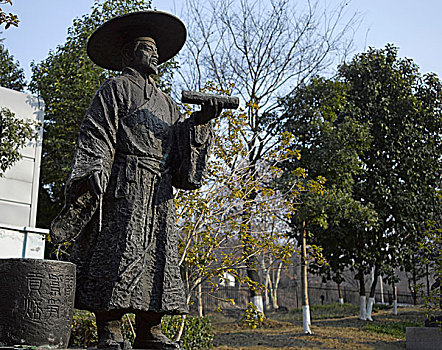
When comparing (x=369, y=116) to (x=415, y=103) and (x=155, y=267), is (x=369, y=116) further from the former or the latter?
(x=155, y=267)

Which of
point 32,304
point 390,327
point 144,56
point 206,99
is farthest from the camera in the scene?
point 390,327

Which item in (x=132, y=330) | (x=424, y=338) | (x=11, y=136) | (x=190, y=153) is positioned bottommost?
(x=424, y=338)

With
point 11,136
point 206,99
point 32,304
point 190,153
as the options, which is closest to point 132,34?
point 206,99

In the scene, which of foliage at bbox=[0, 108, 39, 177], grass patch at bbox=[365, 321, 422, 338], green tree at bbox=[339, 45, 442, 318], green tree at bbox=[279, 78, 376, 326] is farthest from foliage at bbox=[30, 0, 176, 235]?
grass patch at bbox=[365, 321, 422, 338]

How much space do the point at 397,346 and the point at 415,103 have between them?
24.5 feet

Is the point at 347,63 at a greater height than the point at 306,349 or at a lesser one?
greater

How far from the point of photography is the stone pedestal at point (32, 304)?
3.09m

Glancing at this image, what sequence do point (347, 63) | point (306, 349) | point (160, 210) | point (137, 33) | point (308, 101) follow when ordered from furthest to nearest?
point (347, 63), point (308, 101), point (306, 349), point (137, 33), point (160, 210)

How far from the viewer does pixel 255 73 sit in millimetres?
16859

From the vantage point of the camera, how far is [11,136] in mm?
12648

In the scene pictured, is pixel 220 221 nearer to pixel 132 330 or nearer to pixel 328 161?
pixel 132 330

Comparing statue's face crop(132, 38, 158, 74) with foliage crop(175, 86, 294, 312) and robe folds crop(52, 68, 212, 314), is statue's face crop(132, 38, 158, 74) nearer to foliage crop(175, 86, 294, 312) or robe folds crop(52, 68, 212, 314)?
robe folds crop(52, 68, 212, 314)

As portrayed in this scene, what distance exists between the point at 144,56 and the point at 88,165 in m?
1.07

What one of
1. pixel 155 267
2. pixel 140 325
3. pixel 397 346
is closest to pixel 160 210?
pixel 155 267
